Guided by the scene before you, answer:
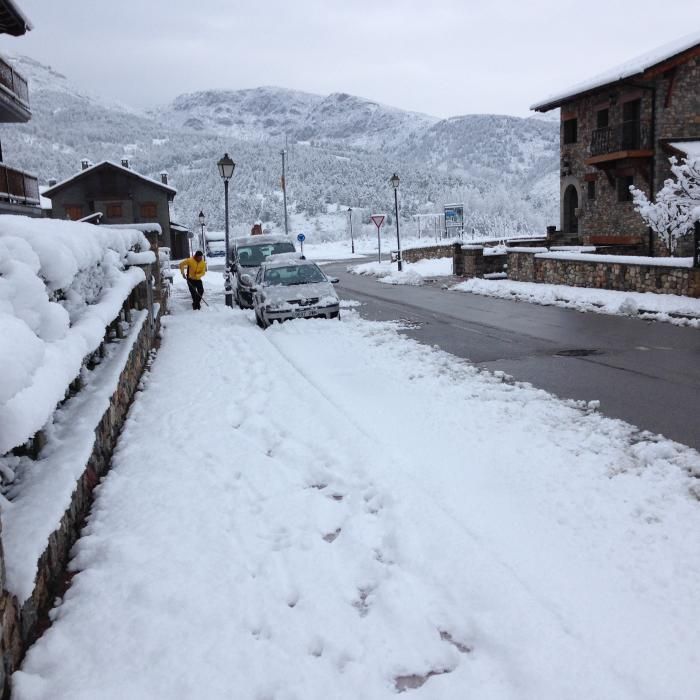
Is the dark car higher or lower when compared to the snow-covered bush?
lower

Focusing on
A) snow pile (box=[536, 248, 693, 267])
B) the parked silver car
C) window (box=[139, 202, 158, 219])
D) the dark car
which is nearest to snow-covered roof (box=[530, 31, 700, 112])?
snow pile (box=[536, 248, 693, 267])

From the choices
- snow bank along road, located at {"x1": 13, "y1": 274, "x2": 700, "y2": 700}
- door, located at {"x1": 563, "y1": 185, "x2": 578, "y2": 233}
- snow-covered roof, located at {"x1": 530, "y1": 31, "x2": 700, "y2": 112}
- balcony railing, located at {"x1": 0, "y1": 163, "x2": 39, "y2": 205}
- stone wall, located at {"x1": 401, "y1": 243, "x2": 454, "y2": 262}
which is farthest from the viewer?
stone wall, located at {"x1": 401, "y1": 243, "x2": 454, "y2": 262}

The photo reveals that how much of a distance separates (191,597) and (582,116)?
3260 cm

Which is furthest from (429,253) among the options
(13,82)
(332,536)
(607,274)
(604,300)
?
(332,536)

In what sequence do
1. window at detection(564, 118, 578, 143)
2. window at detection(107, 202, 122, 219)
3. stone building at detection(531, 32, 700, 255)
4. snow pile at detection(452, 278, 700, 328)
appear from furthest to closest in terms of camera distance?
window at detection(107, 202, 122, 219)
window at detection(564, 118, 578, 143)
stone building at detection(531, 32, 700, 255)
snow pile at detection(452, 278, 700, 328)

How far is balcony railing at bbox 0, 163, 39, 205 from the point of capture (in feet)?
64.0

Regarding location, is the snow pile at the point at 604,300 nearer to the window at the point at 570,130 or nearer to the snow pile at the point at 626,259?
the snow pile at the point at 626,259

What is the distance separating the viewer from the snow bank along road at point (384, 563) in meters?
2.97

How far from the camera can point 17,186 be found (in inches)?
827

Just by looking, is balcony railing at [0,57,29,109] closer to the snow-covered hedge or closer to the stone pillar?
the stone pillar

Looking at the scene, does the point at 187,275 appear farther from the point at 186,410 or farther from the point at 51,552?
the point at 51,552

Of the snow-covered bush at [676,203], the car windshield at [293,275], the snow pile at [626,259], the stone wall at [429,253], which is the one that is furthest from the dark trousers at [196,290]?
the stone wall at [429,253]

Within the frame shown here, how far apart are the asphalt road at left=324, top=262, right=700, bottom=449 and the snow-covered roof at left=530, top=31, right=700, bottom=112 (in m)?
13.4

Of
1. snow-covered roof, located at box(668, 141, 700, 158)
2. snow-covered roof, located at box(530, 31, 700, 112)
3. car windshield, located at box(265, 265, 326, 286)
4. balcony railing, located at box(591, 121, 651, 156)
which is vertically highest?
snow-covered roof, located at box(530, 31, 700, 112)
